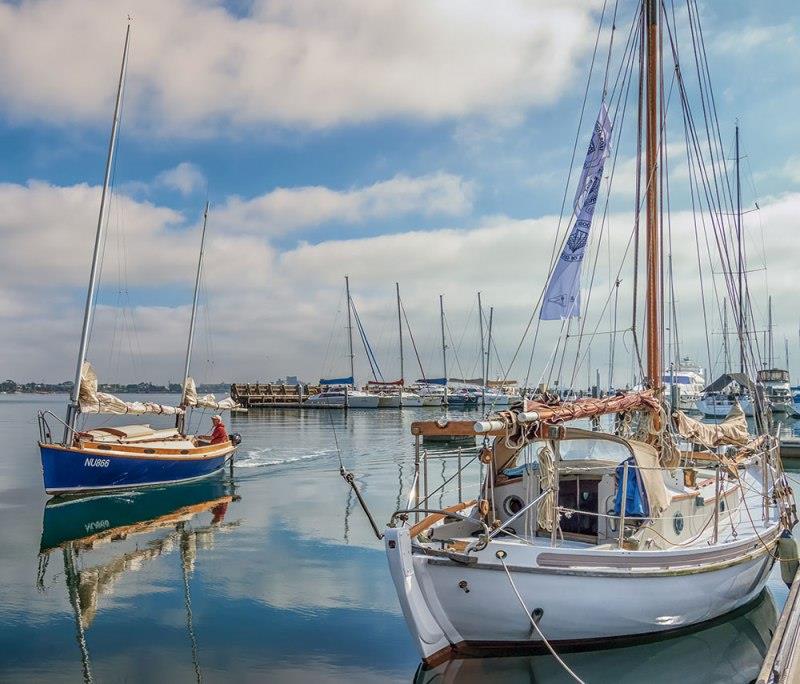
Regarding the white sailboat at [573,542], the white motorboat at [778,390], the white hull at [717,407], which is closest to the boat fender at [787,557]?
the white sailboat at [573,542]

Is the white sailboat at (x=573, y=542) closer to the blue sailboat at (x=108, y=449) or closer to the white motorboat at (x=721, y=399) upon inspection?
the blue sailboat at (x=108, y=449)

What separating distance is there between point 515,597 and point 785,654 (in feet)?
A: 11.4

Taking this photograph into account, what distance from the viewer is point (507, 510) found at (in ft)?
42.2

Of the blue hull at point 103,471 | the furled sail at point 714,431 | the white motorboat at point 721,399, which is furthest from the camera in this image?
the white motorboat at point 721,399

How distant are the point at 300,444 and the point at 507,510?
37557mm

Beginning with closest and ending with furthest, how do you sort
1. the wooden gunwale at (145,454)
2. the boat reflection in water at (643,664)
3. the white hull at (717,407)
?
the boat reflection in water at (643,664), the wooden gunwale at (145,454), the white hull at (717,407)

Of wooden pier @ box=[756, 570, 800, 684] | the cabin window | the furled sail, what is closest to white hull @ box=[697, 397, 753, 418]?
the furled sail

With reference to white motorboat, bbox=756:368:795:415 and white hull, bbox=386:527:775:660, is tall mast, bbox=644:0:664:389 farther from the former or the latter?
white motorboat, bbox=756:368:795:415

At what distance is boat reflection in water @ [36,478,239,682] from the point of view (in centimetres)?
1466

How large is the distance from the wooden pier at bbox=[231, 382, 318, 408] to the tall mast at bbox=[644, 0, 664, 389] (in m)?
90.4

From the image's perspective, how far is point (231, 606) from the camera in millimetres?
13891

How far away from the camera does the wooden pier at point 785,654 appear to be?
322 inches

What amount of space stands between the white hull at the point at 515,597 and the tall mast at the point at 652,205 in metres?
6.55

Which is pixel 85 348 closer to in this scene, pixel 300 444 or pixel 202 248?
pixel 202 248
